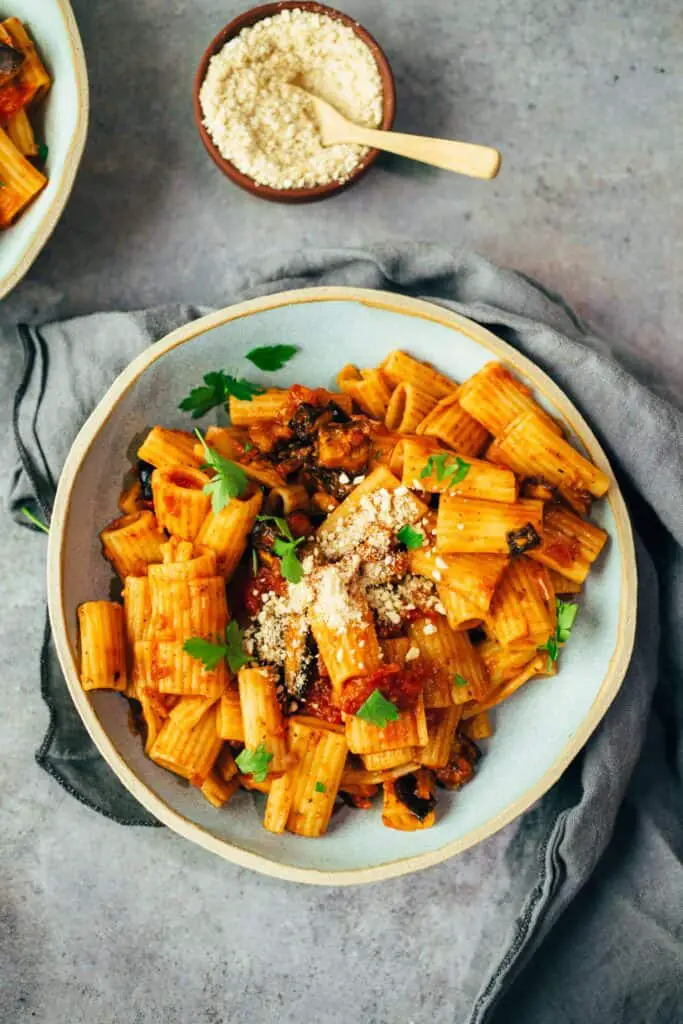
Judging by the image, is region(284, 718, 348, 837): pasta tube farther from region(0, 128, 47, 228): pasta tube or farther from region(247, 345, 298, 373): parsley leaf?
region(0, 128, 47, 228): pasta tube

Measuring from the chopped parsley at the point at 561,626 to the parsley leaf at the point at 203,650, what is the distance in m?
0.84

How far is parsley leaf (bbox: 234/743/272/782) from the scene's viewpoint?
2.28m

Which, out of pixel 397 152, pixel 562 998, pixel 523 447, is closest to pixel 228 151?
pixel 397 152

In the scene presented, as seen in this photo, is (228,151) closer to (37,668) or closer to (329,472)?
(329,472)

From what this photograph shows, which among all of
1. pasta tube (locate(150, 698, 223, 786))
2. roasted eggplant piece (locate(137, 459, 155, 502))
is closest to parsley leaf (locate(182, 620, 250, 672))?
pasta tube (locate(150, 698, 223, 786))

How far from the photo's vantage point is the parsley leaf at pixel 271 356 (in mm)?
2623

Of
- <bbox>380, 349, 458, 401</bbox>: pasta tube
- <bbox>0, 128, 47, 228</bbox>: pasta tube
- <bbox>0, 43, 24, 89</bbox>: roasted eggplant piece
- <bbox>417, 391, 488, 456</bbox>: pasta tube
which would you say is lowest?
<bbox>417, 391, 488, 456</bbox>: pasta tube

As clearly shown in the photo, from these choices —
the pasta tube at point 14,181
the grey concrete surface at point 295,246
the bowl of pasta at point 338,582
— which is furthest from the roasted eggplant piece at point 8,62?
the bowl of pasta at point 338,582

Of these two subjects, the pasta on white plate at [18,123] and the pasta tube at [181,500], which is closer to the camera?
the pasta tube at [181,500]

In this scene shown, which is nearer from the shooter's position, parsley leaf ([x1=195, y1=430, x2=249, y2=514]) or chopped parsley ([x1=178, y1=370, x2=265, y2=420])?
parsley leaf ([x1=195, y1=430, x2=249, y2=514])

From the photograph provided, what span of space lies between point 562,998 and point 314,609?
5.20ft

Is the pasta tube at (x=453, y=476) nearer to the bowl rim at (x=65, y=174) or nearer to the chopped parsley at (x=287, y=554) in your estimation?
the chopped parsley at (x=287, y=554)

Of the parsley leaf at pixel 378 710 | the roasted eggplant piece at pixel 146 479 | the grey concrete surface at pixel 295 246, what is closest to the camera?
the parsley leaf at pixel 378 710

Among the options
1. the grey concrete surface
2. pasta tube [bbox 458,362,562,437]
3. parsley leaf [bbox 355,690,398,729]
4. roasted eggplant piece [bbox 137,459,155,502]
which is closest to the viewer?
parsley leaf [bbox 355,690,398,729]
